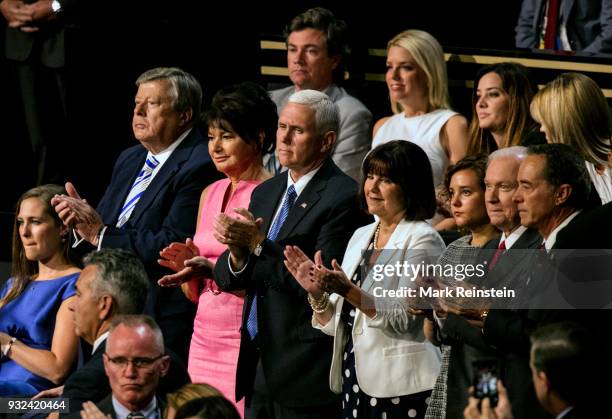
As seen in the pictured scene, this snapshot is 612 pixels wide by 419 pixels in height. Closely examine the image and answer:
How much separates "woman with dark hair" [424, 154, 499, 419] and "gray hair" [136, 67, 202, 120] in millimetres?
1251

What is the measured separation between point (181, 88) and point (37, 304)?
107cm

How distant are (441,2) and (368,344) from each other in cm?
307

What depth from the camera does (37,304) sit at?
483cm


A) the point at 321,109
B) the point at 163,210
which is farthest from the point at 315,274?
the point at 163,210

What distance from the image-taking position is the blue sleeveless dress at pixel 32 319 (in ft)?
15.4

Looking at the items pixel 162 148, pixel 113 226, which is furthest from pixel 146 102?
pixel 113 226

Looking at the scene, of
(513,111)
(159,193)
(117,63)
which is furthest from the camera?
(117,63)

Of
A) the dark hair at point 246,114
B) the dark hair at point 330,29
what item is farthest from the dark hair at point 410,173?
the dark hair at point 330,29

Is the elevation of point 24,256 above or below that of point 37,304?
above

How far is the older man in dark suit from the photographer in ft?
16.1

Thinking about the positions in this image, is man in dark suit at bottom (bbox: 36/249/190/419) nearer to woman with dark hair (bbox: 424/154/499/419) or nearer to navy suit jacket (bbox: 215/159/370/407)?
navy suit jacket (bbox: 215/159/370/407)

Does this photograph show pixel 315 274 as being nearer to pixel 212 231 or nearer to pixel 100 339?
pixel 100 339

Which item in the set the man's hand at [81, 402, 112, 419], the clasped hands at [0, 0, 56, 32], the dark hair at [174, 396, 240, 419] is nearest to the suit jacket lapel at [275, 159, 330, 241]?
the man's hand at [81, 402, 112, 419]

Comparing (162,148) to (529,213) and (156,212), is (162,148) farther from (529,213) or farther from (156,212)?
(529,213)
